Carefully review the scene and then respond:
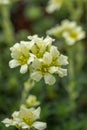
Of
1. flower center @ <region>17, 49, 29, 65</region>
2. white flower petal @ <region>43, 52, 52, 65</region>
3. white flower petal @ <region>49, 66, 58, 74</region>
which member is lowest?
white flower petal @ <region>49, 66, 58, 74</region>

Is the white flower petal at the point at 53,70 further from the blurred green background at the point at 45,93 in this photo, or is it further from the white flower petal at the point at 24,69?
the blurred green background at the point at 45,93

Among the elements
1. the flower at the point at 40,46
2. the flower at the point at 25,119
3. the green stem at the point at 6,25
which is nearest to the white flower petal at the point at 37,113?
the flower at the point at 25,119

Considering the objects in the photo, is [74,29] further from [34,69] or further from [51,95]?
[34,69]

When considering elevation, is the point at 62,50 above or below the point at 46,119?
above

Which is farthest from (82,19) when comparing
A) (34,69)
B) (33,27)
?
(34,69)

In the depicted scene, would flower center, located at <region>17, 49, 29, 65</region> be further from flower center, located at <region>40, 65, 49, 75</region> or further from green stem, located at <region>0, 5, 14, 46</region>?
→ green stem, located at <region>0, 5, 14, 46</region>

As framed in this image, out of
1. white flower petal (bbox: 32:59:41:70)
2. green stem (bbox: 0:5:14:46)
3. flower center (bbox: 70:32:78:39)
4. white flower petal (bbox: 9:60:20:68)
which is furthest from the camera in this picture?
green stem (bbox: 0:5:14:46)

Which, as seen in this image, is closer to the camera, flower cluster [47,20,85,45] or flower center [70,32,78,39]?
flower cluster [47,20,85,45]

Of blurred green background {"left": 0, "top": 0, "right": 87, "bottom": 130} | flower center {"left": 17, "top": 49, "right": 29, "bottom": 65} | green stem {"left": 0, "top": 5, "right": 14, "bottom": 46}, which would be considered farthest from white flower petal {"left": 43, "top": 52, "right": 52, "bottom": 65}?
green stem {"left": 0, "top": 5, "right": 14, "bottom": 46}

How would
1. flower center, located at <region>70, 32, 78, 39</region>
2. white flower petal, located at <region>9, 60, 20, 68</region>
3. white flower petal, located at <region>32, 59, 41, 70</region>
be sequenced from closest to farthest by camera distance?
white flower petal, located at <region>32, 59, 41, 70</region> < white flower petal, located at <region>9, 60, 20, 68</region> < flower center, located at <region>70, 32, 78, 39</region>
